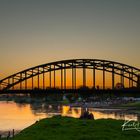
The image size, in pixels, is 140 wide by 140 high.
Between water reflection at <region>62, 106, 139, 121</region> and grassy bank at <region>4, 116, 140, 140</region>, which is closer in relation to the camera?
grassy bank at <region>4, 116, 140, 140</region>

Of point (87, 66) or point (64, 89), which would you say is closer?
point (64, 89)

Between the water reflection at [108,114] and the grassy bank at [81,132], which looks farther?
the water reflection at [108,114]

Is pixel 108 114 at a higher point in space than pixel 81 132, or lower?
lower

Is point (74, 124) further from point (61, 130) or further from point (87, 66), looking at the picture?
point (87, 66)

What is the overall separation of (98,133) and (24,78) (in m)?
61.1

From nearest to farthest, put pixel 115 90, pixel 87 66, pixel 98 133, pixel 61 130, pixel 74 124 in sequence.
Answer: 1. pixel 98 133
2. pixel 61 130
3. pixel 74 124
4. pixel 115 90
5. pixel 87 66

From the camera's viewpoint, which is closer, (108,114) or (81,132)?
(81,132)

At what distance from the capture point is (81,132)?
88.2 feet

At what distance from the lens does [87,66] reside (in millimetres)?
89000

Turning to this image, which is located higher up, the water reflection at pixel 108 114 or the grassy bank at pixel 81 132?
the grassy bank at pixel 81 132

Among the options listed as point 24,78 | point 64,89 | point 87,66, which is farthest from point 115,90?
point 24,78

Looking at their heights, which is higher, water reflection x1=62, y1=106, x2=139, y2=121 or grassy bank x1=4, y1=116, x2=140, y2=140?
grassy bank x1=4, y1=116, x2=140, y2=140

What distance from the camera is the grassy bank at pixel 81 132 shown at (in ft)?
81.5

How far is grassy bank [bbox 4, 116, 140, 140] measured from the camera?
2483 cm
